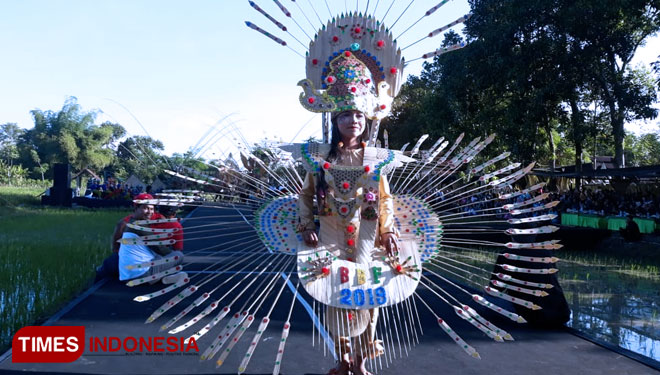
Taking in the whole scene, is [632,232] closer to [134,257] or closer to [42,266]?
[134,257]

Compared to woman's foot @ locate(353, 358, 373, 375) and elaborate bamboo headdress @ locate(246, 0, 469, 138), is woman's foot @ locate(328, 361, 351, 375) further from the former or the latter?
elaborate bamboo headdress @ locate(246, 0, 469, 138)

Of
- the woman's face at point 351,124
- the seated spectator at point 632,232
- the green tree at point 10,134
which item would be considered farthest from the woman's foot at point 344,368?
the green tree at point 10,134

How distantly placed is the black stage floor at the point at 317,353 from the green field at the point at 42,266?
12.5 inches

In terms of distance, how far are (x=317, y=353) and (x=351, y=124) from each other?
5.79ft

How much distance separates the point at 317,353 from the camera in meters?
3.65

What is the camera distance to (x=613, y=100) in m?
12.9

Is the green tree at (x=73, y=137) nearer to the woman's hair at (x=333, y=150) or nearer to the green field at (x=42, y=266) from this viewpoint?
the green field at (x=42, y=266)

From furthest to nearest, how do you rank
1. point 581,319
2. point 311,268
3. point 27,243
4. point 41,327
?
point 27,243
point 581,319
point 41,327
point 311,268

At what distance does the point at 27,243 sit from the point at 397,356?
25.8ft

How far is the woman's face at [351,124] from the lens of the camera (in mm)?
2871

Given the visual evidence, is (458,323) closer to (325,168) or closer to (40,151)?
(325,168)

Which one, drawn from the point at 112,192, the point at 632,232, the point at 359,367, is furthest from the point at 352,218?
the point at 112,192

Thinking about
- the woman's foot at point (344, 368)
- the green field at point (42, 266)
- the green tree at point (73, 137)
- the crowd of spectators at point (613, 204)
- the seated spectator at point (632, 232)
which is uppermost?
the green tree at point (73, 137)

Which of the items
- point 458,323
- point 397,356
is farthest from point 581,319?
point 397,356
